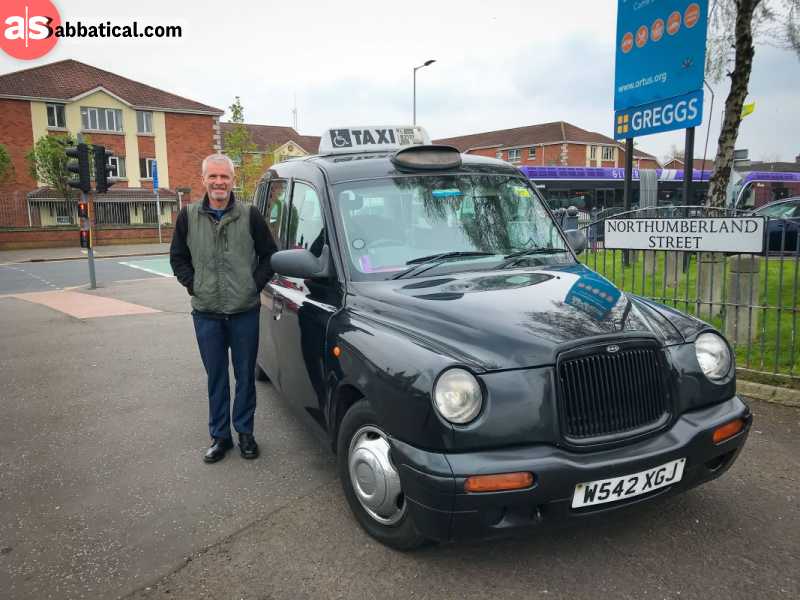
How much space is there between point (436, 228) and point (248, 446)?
206 centimetres

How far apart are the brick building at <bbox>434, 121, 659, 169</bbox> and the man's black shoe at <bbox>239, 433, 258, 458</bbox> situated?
66.5 m

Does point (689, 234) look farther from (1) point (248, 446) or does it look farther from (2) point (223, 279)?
(1) point (248, 446)

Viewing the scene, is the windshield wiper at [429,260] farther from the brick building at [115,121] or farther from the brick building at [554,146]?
the brick building at [554,146]

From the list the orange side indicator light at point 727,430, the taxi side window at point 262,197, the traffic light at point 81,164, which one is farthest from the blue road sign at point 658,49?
the traffic light at point 81,164

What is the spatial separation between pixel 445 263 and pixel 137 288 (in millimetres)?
13388

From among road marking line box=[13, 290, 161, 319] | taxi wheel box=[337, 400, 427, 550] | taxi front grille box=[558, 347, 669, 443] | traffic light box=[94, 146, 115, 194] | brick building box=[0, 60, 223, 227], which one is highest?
brick building box=[0, 60, 223, 227]

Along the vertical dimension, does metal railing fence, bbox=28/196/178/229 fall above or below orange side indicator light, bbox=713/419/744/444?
above

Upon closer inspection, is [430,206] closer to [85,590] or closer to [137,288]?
[85,590]

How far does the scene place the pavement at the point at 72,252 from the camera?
1056 inches

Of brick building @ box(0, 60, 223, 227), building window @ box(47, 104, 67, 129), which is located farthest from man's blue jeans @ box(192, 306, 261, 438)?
building window @ box(47, 104, 67, 129)

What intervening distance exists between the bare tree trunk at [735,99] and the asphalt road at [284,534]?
667 cm

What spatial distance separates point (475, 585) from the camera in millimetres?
2719

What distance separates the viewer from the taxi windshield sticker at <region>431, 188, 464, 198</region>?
3.79m

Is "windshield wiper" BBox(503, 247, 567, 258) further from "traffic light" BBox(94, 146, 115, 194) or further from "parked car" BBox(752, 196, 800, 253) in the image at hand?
"traffic light" BBox(94, 146, 115, 194)
